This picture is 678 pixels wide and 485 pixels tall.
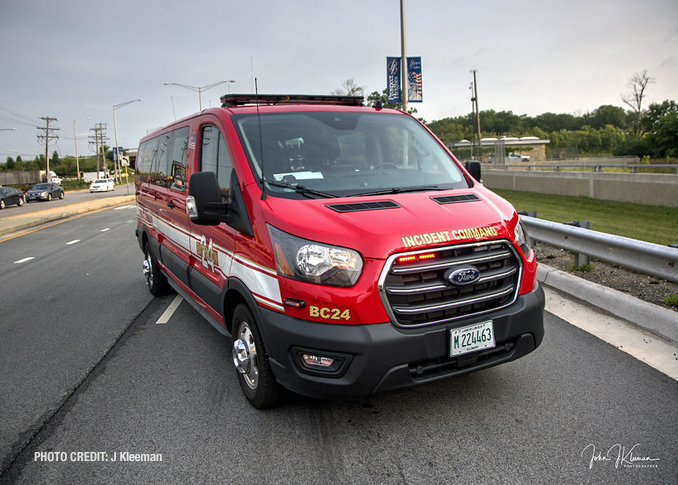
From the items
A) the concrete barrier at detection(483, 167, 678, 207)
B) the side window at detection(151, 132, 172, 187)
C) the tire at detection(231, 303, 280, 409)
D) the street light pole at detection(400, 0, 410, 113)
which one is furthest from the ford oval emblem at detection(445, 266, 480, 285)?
the street light pole at detection(400, 0, 410, 113)

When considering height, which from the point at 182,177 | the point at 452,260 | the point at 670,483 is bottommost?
the point at 670,483

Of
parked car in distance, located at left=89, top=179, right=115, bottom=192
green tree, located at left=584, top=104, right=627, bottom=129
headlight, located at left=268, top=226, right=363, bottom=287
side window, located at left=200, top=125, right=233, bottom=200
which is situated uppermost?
green tree, located at left=584, top=104, right=627, bottom=129

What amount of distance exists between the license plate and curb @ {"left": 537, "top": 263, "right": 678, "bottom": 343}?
2208 millimetres

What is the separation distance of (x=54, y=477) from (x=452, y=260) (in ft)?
8.43

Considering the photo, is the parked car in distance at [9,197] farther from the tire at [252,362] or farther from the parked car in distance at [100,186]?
the tire at [252,362]

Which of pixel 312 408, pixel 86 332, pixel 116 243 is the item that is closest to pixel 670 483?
pixel 312 408

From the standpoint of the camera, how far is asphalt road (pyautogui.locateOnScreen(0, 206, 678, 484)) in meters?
2.82

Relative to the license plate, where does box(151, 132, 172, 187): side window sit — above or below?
above

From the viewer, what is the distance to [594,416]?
3.25 m

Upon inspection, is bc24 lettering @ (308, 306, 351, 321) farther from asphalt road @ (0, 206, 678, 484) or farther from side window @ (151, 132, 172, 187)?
side window @ (151, 132, 172, 187)

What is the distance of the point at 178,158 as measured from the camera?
5090 millimetres

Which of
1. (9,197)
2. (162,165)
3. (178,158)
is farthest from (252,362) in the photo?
(9,197)

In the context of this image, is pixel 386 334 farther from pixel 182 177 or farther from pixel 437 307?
pixel 182 177

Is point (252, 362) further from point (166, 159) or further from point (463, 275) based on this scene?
point (166, 159)
